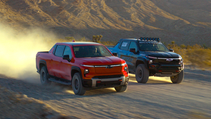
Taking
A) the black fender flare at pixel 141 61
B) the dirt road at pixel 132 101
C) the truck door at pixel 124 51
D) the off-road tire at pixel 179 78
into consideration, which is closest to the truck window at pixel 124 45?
the truck door at pixel 124 51

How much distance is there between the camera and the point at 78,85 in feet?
27.7

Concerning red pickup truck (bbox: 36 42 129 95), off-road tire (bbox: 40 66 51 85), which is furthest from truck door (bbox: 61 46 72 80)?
off-road tire (bbox: 40 66 51 85)

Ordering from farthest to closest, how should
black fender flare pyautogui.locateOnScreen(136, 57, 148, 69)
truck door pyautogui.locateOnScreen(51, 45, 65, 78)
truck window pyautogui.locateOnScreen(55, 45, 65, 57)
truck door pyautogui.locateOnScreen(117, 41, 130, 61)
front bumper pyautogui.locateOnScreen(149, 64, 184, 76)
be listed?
truck door pyautogui.locateOnScreen(117, 41, 130, 61)
black fender flare pyautogui.locateOnScreen(136, 57, 148, 69)
front bumper pyautogui.locateOnScreen(149, 64, 184, 76)
truck window pyautogui.locateOnScreen(55, 45, 65, 57)
truck door pyautogui.locateOnScreen(51, 45, 65, 78)

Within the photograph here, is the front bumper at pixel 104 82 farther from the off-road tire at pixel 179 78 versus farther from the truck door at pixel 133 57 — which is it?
the off-road tire at pixel 179 78

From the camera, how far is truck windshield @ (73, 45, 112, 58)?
9.15m

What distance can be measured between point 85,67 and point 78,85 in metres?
0.64

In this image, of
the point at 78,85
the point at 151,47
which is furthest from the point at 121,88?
the point at 151,47

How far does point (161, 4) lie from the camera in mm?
101375

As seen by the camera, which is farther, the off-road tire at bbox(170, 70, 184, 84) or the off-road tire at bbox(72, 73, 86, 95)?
the off-road tire at bbox(170, 70, 184, 84)

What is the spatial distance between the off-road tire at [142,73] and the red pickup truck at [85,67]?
221 centimetres

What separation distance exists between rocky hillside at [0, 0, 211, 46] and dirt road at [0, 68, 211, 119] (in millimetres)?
56737

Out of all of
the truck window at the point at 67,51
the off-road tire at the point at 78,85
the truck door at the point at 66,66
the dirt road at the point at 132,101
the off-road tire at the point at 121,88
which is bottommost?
the dirt road at the point at 132,101

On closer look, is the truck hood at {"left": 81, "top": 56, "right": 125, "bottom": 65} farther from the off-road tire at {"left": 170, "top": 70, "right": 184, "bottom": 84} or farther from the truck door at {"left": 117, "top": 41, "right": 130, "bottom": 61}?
the truck door at {"left": 117, "top": 41, "right": 130, "bottom": 61}

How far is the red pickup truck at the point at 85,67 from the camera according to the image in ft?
27.1
